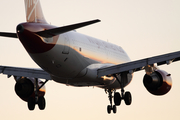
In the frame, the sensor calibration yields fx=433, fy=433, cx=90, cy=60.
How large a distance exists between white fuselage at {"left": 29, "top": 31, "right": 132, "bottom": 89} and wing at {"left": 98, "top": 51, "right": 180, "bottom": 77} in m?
0.89

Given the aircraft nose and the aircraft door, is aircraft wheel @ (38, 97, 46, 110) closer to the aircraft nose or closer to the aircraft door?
the aircraft door

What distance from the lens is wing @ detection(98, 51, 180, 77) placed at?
95.3 ft

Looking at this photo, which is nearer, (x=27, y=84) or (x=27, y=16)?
(x=27, y=16)

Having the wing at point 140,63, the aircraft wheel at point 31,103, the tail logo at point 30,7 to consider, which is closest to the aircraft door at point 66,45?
the tail logo at point 30,7

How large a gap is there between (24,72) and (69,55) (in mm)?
5976

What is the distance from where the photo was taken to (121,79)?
3353 cm

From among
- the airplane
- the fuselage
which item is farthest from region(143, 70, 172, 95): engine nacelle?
the fuselage

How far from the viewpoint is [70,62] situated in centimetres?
2880

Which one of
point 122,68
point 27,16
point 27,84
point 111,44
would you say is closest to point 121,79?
point 122,68

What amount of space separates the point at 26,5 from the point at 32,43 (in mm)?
3057

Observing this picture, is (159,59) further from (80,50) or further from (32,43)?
(32,43)

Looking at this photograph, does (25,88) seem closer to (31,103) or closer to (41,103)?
(31,103)

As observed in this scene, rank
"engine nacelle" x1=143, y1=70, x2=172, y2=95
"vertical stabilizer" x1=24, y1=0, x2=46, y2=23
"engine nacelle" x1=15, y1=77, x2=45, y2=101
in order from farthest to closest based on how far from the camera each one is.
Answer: "engine nacelle" x1=15, y1=77, x2=45, y2=101 → "engine nacelle" x1=143, y1=70, x2=172, y2=95 → "vertical stabilizer" x1=24, y1=0, x2=46, y2=23

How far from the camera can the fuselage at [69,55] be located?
26312 mm
